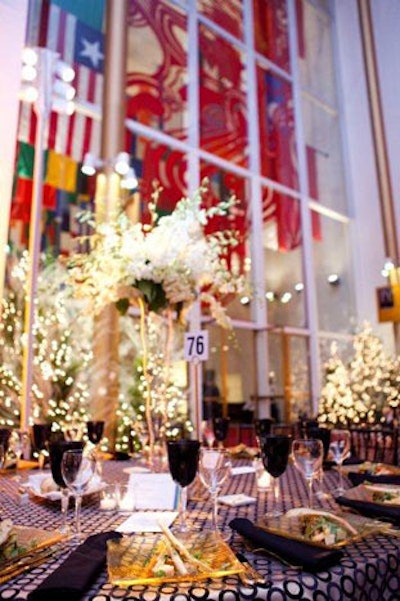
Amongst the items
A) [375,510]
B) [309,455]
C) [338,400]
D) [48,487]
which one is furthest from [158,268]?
[338,400]

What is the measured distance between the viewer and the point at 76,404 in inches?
157

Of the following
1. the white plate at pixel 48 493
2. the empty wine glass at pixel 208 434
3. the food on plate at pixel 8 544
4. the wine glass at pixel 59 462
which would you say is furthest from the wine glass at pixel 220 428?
the food on plate at pixel 8 544

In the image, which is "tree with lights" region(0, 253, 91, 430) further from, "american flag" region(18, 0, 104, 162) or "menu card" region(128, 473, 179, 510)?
"menu card" region(128, 473, 179, 510)

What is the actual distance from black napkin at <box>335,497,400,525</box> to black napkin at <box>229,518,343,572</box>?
0.99 feet

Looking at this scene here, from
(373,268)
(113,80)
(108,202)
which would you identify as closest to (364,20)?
(373,268)

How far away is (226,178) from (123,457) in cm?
573

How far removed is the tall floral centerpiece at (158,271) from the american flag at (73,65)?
3.73m

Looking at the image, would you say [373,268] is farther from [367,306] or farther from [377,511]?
[377,511]

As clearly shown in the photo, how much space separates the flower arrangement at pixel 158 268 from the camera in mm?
1950

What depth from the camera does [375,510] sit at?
1.03 metres

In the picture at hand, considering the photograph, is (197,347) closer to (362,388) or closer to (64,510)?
(64,510)

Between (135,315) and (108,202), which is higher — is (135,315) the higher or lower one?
the lower one

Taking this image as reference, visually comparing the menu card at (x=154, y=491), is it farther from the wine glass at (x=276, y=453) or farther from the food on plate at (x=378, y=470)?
the food on plate at (x=378, y=470)

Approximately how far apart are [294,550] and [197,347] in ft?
3.68
